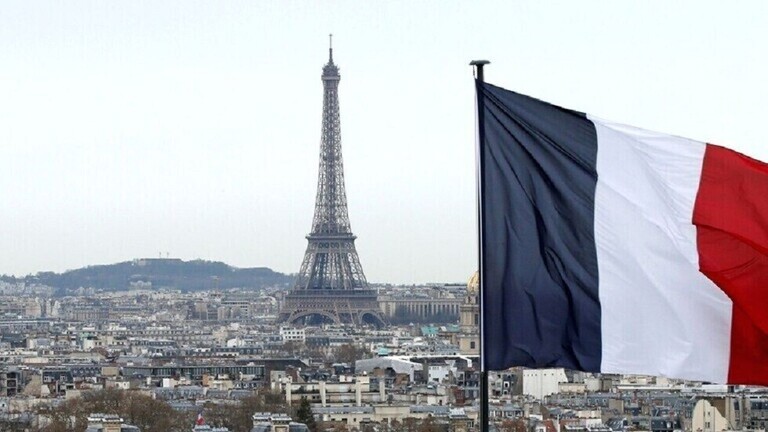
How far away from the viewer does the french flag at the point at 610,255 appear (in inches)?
491

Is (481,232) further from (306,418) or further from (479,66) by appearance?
(306,418)

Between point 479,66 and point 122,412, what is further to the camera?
point 122,412

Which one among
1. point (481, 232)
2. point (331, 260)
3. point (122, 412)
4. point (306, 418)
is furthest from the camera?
point (331, 260)

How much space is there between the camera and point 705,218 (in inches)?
499

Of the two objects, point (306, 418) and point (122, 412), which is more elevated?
point (122, 412)

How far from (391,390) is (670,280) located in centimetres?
8996

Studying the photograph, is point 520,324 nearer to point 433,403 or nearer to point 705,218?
point 705,218

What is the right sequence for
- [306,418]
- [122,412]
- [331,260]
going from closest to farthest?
[306,418]
[122,412]
[331,260]

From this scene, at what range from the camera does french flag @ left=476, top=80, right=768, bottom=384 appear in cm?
1248

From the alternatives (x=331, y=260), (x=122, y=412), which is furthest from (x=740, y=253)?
(x=331, y=260)

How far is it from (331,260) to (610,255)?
16872 centimetres

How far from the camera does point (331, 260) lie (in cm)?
18125

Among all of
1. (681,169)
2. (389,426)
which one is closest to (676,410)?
(389,426)

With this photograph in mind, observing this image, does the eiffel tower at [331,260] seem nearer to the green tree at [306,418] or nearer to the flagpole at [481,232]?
the green tree at [306,418]
